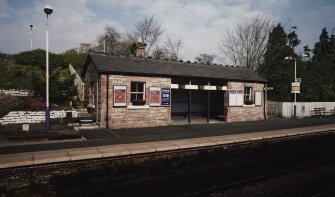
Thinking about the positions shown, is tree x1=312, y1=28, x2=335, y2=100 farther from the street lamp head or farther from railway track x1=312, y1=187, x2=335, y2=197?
the street lamp head

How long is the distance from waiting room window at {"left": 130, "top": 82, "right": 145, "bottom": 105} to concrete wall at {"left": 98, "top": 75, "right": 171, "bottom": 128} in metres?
0.27

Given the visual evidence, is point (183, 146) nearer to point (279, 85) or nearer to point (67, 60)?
point (67, 60)

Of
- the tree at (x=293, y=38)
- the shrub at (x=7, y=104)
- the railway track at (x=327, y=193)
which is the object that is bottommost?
the railway track at (x=327, y=193)

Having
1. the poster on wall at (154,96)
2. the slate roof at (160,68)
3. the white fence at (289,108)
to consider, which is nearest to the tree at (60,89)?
the slate roof at (160,68)

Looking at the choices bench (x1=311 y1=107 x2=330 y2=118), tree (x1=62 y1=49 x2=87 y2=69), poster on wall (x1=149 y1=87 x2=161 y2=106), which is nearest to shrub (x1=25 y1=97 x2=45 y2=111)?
poster on wall (x1=149 y1=87 x2=161 y2=106)

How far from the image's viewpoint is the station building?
14.2 meters

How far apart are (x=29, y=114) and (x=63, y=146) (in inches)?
290

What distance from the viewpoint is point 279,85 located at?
1342 inches

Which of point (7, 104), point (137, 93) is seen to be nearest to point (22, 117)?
point (7, 104)

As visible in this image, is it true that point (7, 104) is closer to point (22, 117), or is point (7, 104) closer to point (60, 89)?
point (22, 117)

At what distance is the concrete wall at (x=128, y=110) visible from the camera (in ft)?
45.8

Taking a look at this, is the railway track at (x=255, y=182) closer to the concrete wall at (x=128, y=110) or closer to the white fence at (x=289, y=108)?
the concrete wall at (x=128, y=110)

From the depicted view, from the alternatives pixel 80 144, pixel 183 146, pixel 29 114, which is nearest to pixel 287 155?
pixel 183 146

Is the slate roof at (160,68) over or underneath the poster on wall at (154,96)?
over
